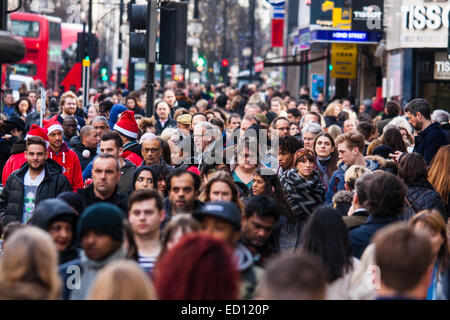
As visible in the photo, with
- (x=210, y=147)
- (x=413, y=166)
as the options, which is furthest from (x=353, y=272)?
(x=210, y=147)

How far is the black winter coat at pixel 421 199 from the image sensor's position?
9.22 m

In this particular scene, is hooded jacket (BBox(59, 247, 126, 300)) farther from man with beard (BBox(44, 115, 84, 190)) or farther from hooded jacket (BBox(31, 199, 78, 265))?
man with beard (BBox(44, 115, 84, 190))

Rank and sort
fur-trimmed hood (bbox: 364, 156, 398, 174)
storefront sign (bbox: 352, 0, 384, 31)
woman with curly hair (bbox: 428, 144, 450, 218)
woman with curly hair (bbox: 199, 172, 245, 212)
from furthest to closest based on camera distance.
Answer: storefront sign (bbox: 352, 0, 384, 31)
fur-trimmed hood (bbox: 364, 156, 398, 174)
woman with curly hair (bbox: 428, 144, 450, 218)
woman with curly hair (bbox: 199, 172, 245, 212)

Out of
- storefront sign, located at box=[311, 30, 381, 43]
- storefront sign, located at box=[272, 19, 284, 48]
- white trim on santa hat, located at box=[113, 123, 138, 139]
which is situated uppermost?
storefront sign, located at box=[272, 19, 284, 48]

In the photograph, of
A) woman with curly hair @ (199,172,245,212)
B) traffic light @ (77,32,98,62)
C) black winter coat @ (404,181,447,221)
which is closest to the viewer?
woman with curly hair @ (199,172,245,212)

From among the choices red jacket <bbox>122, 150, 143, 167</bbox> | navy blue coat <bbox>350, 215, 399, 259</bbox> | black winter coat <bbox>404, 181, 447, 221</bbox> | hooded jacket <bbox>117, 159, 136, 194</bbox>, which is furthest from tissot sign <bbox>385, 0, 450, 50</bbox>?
navy blue coat <bbox>350, 215, 399, 259</bbox>

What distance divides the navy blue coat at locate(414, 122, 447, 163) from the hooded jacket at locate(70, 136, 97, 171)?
412 centimetres

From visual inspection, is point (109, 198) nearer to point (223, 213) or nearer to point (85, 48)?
point (223, 213)

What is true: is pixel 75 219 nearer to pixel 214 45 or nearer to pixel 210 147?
pixel 210 147

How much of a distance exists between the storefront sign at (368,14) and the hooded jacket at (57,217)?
22.8 m

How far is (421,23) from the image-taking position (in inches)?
1033

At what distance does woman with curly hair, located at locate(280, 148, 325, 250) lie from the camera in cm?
995

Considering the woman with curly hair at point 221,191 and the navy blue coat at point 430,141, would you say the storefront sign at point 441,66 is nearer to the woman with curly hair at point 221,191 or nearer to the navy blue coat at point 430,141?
the navy blue coat at point 430,141
